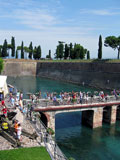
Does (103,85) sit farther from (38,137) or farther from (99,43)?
(38,137)

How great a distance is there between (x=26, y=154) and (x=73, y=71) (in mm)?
54068

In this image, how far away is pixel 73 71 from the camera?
63500 millimetres

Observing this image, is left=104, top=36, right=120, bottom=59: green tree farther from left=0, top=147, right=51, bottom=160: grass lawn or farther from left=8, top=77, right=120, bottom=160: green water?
left=0, top=147, right=51, bottom=160: grass lawn

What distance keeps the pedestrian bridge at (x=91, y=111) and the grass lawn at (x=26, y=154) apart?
341 inches

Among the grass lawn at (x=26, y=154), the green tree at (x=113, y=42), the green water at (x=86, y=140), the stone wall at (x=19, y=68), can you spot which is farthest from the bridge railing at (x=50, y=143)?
the stone wall at (x=19, y=68)

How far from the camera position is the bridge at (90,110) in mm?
20031

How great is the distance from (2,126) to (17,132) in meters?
1.45

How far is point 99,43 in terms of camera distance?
57.6m

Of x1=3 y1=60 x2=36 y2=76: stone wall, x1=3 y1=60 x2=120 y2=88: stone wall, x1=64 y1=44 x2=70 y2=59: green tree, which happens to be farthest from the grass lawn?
x1=3 y1=60 x2=36 y2=76: stone wall

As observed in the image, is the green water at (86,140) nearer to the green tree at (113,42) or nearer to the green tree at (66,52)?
the green tree at (113,42)

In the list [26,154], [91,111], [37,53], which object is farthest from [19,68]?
[26,154]

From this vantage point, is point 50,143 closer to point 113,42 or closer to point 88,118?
point 88,118

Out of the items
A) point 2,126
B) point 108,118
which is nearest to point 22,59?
point 108,118

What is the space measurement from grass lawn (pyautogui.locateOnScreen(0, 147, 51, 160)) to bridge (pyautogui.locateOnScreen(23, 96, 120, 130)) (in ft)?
28.4
